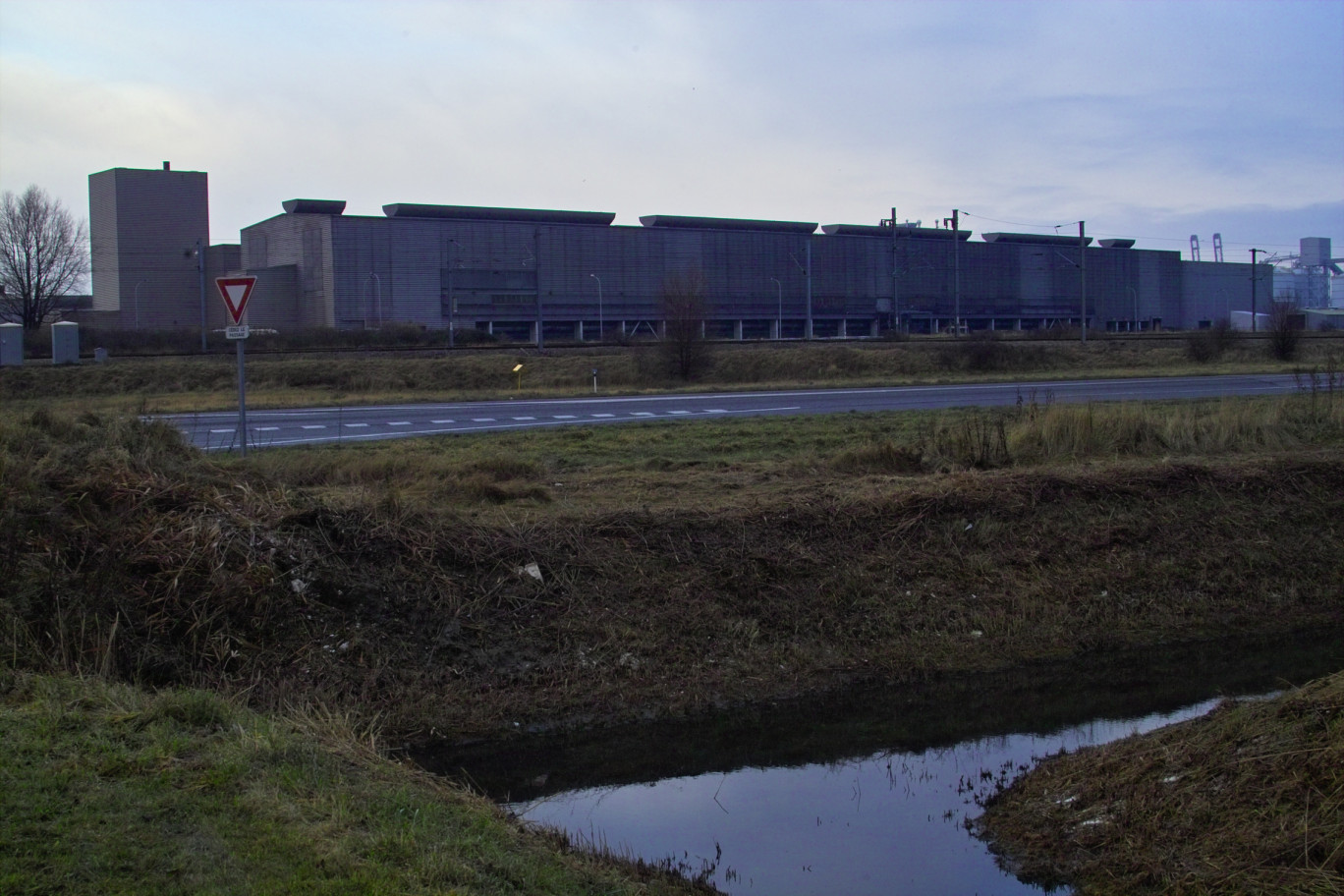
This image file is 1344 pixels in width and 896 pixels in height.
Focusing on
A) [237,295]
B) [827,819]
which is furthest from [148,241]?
[827,819]

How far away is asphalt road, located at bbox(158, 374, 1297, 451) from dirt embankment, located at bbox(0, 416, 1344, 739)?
7359 millimetres

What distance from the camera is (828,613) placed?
451 inches

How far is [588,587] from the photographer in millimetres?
11086

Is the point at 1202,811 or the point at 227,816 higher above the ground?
the point at 227,816

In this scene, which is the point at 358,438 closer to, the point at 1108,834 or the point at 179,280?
the point at 1108,834

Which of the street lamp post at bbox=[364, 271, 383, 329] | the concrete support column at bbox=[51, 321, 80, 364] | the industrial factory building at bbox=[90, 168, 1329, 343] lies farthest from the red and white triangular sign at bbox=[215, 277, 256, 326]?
the street lamp post at bbox=[364, 271, 383, 329]

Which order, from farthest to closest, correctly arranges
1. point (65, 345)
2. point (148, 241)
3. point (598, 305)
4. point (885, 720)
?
point (598, 305) < point (148, 241) < point (65, 345) < point (885, 720)

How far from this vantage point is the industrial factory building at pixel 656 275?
308ft

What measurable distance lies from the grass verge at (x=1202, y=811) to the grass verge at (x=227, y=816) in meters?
2.25

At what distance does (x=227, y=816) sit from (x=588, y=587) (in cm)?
587

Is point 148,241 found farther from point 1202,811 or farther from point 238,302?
point 1202,811

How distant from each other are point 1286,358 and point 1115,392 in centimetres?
2645

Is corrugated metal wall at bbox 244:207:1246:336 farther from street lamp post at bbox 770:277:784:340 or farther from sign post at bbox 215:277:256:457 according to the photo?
sign post at bbox 215:277:256:457

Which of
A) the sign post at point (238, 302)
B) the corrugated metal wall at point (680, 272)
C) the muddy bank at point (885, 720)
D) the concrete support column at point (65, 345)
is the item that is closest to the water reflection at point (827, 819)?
the muddy bank at point (885, 720)
